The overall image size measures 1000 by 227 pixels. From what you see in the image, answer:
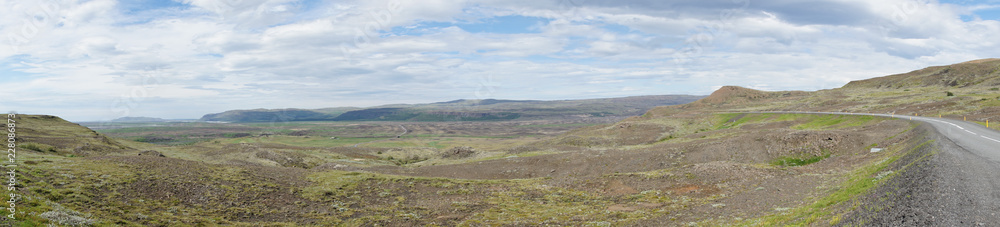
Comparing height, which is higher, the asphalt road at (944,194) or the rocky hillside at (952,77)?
the rocky hillside at (952,77)

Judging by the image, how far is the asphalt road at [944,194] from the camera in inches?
467

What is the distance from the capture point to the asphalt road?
11852 mm

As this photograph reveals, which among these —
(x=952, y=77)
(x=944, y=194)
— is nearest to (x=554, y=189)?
(x=944, y=194)

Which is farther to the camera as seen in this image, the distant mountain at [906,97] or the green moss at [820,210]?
the distant mountain at [906,97]

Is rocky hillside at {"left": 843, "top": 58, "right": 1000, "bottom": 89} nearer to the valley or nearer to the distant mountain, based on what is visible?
Result: the distant mountain

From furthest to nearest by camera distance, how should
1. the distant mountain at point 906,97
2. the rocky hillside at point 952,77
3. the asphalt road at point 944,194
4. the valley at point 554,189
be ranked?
the rocky hillside at point 952,77, the distant mountain at point 906,97, the valley at point 554,189, the asphalt road at point 944,194

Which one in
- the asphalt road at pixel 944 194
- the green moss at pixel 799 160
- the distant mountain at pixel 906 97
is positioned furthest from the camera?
the distant mountain at pixel 906 97

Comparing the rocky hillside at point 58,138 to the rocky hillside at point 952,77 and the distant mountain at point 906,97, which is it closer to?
the distant mountain at point 906,97

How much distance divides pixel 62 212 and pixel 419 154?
194 ft

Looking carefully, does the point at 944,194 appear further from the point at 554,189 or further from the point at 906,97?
the point at 906,97

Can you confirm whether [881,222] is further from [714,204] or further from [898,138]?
[898,138]

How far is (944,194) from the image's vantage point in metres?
13.8

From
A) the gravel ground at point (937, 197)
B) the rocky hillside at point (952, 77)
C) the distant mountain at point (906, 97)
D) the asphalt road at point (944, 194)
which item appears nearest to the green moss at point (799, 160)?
the asphalt road at point (944, 194)

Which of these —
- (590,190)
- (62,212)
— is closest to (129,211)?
(62,212)
